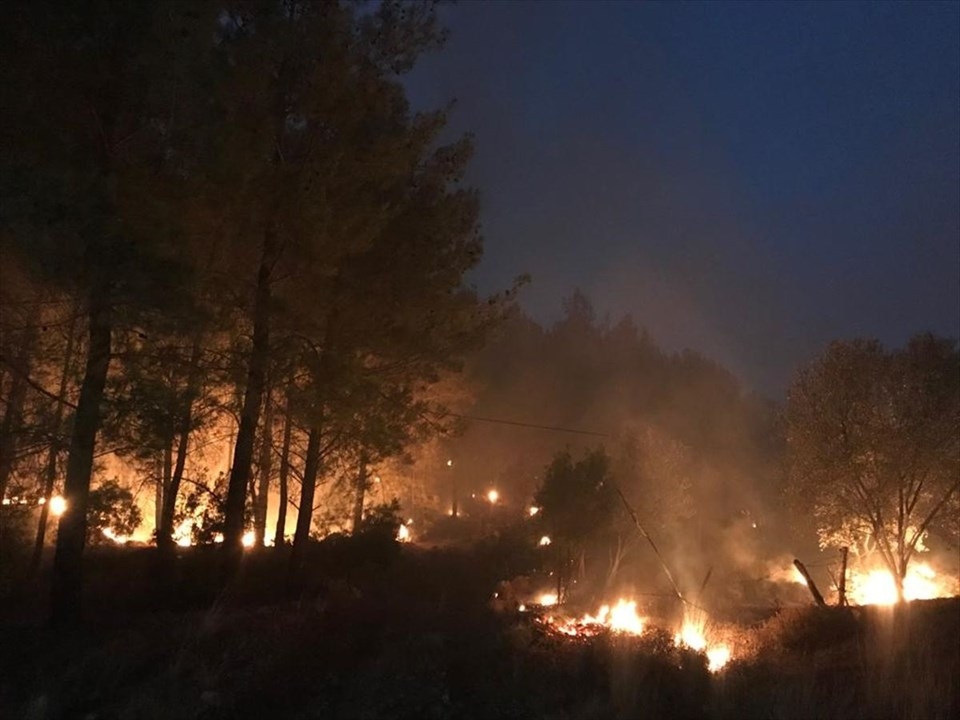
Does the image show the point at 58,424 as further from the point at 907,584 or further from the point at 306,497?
the point at 907,584

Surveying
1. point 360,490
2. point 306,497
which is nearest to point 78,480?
point 306,497

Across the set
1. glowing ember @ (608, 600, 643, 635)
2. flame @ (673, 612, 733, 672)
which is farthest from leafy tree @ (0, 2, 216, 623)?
glowing ember @ (608, 600, 643, 635)

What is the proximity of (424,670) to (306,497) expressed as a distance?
8.51m

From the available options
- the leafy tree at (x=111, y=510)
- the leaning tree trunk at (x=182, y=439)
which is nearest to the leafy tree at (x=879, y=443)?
the leaning tree trunk at (x=182, y=439)

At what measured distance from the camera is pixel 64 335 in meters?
11.9

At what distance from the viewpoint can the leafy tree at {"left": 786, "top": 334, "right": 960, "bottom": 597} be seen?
2088 centimetres

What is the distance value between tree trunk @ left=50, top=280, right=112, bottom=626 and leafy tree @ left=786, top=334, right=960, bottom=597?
1831 cm

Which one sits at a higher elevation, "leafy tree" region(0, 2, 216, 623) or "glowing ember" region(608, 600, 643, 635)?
"leafy tree" region(0, 2, 216, 623)

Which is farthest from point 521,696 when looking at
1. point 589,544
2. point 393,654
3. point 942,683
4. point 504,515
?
point 504,515

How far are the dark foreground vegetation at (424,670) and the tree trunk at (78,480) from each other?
484 mm

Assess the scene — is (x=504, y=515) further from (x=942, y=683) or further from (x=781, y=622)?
(x=942, y=683)

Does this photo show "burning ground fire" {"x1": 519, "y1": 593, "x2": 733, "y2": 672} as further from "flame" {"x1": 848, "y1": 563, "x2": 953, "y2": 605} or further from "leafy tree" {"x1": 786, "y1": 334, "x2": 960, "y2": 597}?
"flame" {"x1": 848, "y1": 563, "x2": 953, "y2": 605}

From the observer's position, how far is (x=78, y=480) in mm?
11305

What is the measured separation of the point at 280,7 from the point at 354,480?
36.1 feet
